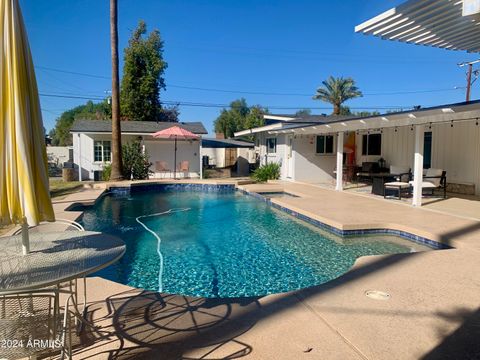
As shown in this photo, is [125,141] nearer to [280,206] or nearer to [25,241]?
[280,206]

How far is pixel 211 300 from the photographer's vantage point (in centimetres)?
359

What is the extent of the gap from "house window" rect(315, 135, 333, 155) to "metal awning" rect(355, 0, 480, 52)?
34.1 ft

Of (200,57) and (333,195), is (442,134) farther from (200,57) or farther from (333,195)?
(200,57)

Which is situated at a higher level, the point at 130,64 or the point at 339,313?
the point at 130,64

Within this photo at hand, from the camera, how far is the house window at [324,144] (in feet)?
56.1

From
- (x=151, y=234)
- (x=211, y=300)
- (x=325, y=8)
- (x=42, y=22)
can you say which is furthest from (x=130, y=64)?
(x=211, y=300)

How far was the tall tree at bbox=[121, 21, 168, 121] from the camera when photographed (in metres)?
27.5

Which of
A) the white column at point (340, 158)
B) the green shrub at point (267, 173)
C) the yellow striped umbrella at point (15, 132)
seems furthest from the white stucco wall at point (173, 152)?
the yellow striped umbrella at point (15, 132)

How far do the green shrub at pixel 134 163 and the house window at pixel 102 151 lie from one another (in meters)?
1.46

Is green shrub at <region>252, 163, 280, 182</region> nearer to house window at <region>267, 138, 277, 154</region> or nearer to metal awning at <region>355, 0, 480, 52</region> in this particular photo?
house window at <region>267, 138, 277, 154</region>

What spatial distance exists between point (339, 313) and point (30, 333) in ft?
8.36

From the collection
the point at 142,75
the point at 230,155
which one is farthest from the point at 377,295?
the point at 142,75

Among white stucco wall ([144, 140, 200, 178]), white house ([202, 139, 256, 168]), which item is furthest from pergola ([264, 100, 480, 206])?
white house ([202, 139, 256, 168])

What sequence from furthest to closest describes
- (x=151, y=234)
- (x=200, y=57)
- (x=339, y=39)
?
(x=200, y=57) → (x=339, y=39) → (x=151, y=234)
